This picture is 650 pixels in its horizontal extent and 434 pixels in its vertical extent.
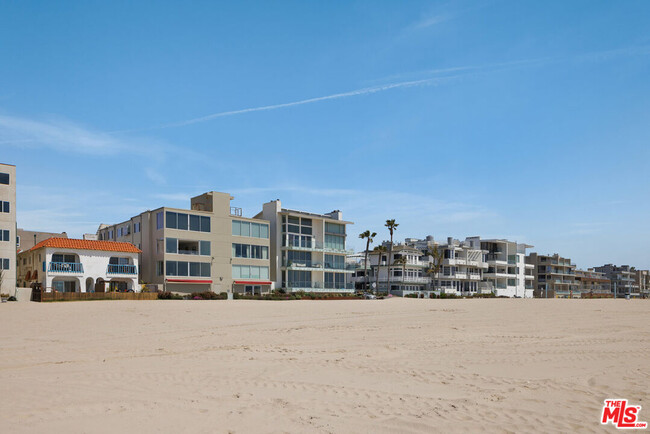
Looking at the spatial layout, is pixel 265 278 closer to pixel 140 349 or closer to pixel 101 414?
pixel 140 349

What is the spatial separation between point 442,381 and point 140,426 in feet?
19.8

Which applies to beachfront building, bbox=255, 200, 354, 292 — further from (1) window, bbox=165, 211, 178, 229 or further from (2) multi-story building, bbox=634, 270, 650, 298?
(2) multi-story building, bbox=634, 270, 650, 298

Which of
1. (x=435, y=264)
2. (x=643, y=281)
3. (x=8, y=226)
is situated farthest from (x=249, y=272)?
(x=643, y=281)

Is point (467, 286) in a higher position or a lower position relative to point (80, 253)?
lower

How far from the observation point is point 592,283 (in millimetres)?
158625

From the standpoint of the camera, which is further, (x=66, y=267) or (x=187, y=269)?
(x=187, y=269)

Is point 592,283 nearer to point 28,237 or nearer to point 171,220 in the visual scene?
point 171,220

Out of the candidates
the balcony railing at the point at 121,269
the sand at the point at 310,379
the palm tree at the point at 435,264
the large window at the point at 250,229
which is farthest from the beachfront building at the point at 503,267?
the sand at the point at 310,379

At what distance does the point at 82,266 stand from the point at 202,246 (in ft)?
40.5

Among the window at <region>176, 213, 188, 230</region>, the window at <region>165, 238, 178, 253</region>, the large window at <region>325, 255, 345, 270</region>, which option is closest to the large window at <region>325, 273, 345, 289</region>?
the large window at <region>325, 255, 345, 270</region>

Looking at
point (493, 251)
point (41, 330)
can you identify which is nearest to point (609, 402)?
point (41, 330)

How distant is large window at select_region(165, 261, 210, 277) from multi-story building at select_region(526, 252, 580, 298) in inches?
3891

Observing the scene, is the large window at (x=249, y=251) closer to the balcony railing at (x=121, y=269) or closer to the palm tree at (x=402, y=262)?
the balcony railing at (x=121, y=269)

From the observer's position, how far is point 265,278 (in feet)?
204
